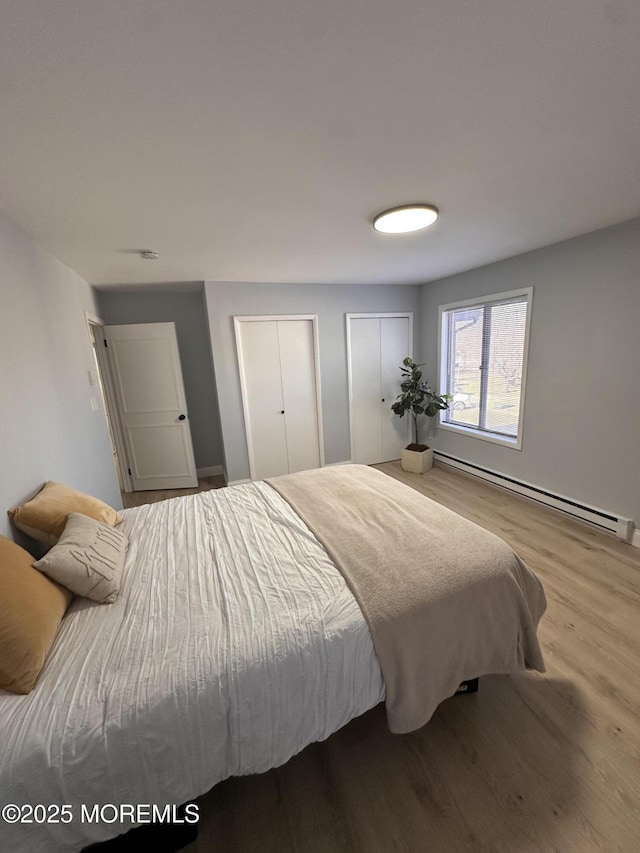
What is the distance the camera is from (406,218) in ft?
6.21

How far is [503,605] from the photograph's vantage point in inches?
51.3

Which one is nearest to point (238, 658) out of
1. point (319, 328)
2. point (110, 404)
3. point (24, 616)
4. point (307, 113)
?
point (24, 616)

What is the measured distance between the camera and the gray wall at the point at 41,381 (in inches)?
60.4

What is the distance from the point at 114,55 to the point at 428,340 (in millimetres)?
4000

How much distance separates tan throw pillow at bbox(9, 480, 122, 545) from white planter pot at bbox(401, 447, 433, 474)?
336 cm

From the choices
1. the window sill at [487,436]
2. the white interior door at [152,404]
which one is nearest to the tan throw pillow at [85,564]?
the white interior door at [152,404]

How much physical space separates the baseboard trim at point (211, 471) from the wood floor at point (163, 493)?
0.34 feet

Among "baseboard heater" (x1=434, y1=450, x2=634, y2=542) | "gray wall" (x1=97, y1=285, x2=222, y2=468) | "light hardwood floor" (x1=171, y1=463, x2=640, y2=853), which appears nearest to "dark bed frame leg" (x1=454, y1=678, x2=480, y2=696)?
"light hardwood floor" (x1=171, y1=463, x2=640, y2=853)

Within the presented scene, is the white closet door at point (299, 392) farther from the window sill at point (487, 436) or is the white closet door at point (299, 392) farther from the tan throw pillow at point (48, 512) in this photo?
the tan throw pillow at point (48, 512)

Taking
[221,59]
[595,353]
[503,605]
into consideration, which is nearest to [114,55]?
[221,59]

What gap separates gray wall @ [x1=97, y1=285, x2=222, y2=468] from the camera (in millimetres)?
3846

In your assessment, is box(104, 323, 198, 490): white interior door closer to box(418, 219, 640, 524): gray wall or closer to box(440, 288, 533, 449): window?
box(440, 288, 533, 449): window

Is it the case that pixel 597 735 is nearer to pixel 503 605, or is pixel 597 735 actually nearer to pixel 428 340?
pixel 503 605

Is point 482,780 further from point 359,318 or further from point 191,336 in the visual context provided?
point 191,336
